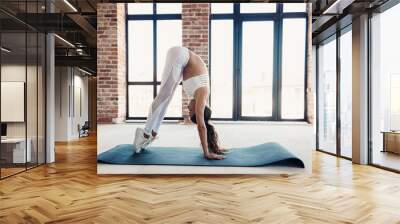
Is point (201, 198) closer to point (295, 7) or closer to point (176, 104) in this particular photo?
point (176, 104)

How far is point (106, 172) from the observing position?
17.7ft

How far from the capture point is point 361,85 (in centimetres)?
669

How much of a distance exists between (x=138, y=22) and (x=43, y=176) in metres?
2.86

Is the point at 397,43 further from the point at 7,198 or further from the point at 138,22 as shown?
the point at 7,198

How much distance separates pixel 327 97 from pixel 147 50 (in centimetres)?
529

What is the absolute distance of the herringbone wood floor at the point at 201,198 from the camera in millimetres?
3379

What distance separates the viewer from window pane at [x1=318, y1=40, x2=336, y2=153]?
8.30m

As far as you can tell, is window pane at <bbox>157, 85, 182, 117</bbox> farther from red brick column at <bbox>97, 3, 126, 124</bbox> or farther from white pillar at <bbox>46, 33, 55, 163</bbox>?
white pillar at <bbox>46, 33, 55, 163</bbox>

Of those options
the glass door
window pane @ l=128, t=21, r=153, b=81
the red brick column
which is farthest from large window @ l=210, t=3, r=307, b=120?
the glass door

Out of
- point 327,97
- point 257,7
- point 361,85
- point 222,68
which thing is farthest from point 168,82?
point 327,97

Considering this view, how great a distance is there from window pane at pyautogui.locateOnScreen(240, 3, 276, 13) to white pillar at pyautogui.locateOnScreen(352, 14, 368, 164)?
2338 millimetres

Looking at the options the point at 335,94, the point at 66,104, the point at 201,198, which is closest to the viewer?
the point at 201,198

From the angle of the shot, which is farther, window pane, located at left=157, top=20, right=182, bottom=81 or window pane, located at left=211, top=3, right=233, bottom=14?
window pane, located at left=211, top=3, right=233, bottom=14

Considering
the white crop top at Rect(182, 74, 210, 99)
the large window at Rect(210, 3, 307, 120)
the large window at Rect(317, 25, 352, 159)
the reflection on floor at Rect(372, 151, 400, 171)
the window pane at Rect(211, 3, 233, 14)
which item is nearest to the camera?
the white crop top at Rect(182, 74, 210, 99)
